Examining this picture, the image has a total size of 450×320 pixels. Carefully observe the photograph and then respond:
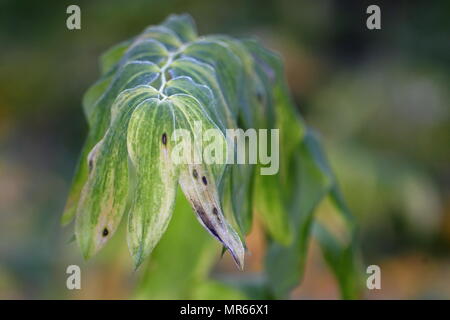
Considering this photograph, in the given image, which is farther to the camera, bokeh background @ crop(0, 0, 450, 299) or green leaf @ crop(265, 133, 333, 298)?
bokeh background @ crop(0, 0, 450, 299)

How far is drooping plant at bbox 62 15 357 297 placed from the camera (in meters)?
0.52

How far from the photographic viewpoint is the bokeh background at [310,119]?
2.12m

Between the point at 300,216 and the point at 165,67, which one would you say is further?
the point at 300,216

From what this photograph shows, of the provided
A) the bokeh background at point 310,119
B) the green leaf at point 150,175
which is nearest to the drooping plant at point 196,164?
the green leaf at point 150,175

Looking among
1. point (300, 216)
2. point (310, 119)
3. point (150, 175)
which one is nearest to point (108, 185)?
point (150, 175)

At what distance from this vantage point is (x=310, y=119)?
2.55 metres

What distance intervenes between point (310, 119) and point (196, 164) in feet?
6.74

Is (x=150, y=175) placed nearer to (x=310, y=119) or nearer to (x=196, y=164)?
(x=196, y=164)

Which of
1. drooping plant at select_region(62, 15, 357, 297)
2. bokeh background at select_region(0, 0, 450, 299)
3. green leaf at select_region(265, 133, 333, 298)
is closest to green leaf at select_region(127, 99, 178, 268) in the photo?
drooping plant at select_region(62, 15, 357, 297)

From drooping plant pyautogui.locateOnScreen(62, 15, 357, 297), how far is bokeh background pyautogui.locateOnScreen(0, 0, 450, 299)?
1028mm

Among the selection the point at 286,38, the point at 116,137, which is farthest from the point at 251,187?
the point at 286,38

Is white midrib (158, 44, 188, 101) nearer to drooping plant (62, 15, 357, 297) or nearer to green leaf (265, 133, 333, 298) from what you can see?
drooping plant (62, 15, 357, 297)

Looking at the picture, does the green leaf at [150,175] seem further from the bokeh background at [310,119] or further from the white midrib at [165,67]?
the bokeh background at [310,119]

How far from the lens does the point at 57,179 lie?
8.33 feet
